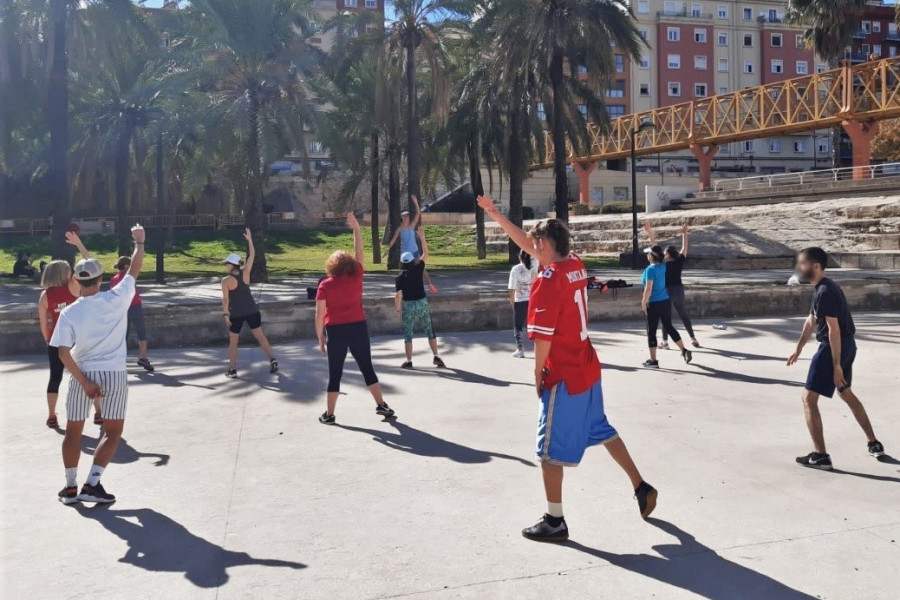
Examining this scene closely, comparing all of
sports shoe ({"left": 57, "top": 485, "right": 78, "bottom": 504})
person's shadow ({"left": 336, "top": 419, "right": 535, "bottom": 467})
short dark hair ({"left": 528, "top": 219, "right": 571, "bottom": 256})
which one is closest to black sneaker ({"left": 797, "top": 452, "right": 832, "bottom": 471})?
person's shadow ({"left": 336, "top": 419, "right": 535, "bottom": 467})

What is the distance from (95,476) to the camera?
506 cm

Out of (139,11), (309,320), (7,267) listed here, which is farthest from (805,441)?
(7,267)

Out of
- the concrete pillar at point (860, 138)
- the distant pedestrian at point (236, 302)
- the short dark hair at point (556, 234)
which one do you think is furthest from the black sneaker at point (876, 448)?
the concrete pillar at point (860, 138)

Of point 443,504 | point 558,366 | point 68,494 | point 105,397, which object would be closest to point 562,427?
point 558,366

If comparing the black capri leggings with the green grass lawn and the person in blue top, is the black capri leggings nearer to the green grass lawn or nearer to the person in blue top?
the person in blue top

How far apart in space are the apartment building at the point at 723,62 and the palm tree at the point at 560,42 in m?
39.6

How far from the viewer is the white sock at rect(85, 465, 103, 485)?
5051 mm

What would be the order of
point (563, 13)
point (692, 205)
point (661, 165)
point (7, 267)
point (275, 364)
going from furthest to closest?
1. point (661, 165)
2. point (692, 205)
3. point (7, 267)
4. point (563, 13)
5. point (275, 364)

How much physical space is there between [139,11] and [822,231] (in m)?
23.5

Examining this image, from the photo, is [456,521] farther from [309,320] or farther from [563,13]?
[563,13]

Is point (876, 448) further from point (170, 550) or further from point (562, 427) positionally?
point (170, 550)

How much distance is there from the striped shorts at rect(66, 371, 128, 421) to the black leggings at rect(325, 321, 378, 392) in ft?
7.16

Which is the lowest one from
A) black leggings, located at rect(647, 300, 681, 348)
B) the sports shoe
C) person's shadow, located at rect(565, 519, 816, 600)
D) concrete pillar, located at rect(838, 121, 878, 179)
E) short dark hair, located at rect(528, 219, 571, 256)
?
person's shadow, located at rect(565, 519, 816, 600)

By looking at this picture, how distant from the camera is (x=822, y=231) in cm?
2858
